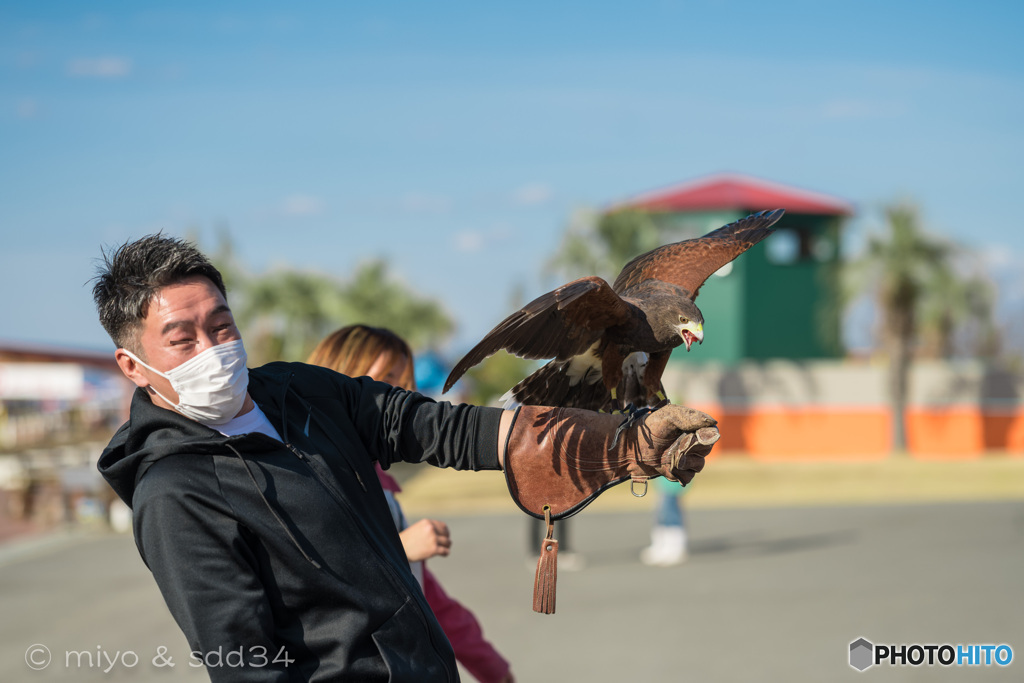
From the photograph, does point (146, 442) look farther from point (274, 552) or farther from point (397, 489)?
point (397, 489)

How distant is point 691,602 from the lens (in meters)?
8.12

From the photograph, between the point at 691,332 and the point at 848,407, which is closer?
the point at 691,332

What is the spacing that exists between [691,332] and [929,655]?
473cm

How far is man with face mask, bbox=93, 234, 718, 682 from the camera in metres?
1.66

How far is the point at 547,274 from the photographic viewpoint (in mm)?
23172

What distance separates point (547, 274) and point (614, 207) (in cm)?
309

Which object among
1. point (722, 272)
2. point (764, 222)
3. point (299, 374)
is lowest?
point (299, 374)

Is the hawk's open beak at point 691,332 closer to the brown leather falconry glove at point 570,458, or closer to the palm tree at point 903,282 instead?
the brown leather falconry glove at point 570,458

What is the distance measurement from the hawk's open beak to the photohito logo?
421 cm

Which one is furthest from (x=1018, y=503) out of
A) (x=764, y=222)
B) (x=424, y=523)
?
(x=424, y=523)

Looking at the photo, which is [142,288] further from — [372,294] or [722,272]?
[372,294]

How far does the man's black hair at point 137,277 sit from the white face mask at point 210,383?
0.07 metres

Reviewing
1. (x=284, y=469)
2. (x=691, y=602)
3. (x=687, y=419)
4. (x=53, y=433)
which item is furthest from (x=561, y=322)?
(x=53, y=433)

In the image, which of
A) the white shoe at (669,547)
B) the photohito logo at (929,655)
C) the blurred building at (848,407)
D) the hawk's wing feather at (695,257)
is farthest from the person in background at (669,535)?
the blurred building at (848,407)
